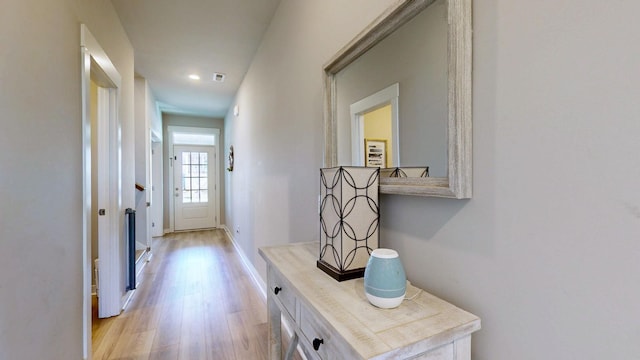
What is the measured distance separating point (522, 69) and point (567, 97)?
4.6 inches

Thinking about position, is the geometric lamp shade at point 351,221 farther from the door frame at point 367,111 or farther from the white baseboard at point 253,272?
the white baseboard at point 253,272

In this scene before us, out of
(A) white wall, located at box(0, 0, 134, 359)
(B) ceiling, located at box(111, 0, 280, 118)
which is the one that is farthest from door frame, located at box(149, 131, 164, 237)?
(A) white wall, located at box(0, 0, 134, 359)

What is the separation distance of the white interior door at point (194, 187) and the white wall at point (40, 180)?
5.07m

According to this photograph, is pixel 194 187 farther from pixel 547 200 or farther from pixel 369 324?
pixel 547 200

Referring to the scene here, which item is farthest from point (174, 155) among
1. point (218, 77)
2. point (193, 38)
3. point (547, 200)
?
point (547, 200)

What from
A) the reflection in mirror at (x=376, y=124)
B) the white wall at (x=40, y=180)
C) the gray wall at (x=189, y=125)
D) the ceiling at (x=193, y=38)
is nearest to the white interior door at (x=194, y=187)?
the gray wall at (x=189, y=125)

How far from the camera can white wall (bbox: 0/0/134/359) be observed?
40.1 inches

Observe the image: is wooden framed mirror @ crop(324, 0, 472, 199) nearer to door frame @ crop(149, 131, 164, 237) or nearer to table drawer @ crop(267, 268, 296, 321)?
table drawer @ crop(267, 268, 296, 321)

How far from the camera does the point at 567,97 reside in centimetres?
55

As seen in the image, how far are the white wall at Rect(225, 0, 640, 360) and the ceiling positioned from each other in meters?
2.31

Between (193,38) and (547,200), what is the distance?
3359 millimetres

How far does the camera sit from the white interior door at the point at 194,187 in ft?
21.0

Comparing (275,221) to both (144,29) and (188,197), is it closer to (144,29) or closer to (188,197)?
(144,29)

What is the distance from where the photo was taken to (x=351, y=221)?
98cm
